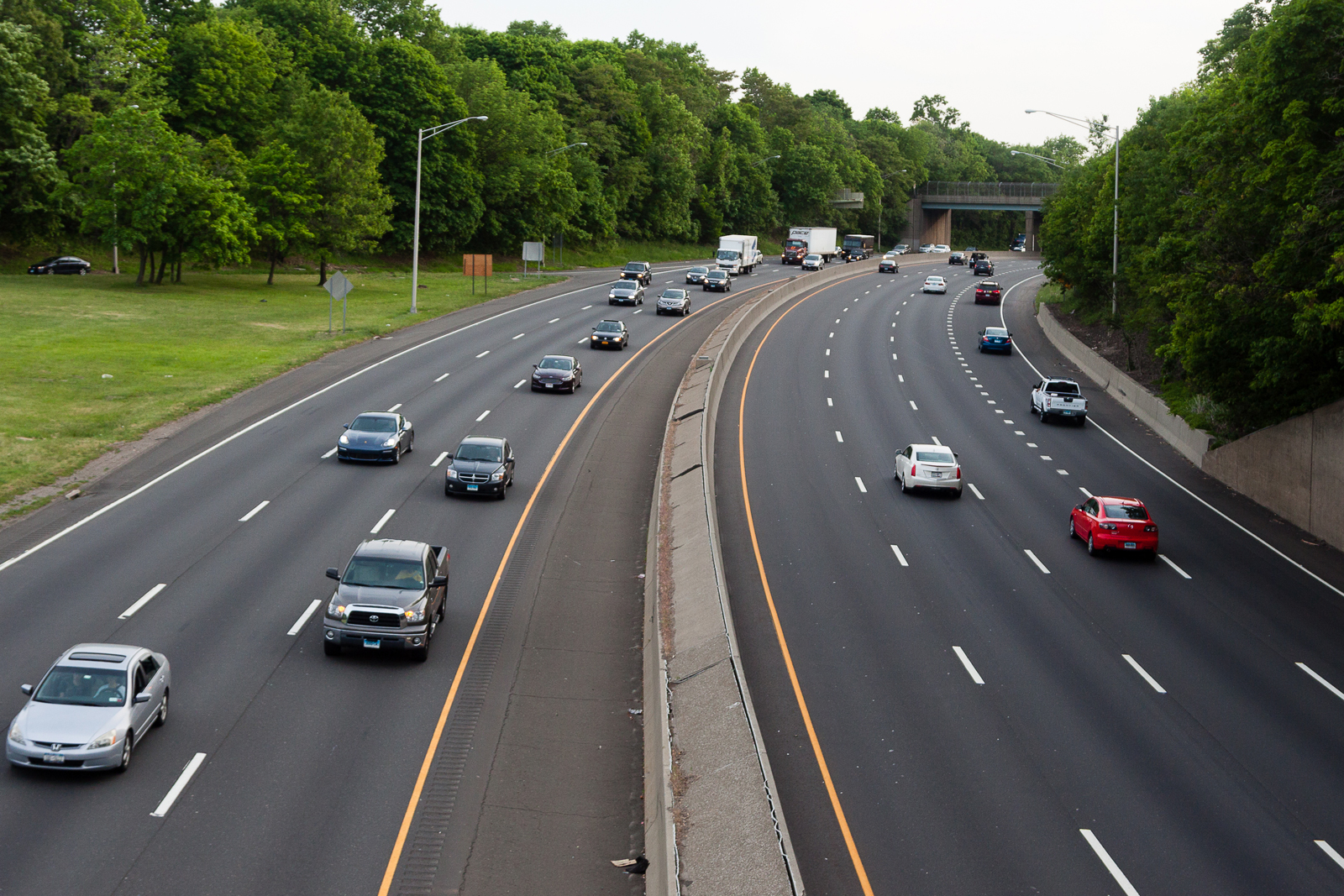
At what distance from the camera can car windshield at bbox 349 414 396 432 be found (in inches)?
1289

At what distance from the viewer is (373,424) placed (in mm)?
33000

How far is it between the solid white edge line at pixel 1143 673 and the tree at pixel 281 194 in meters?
56.9

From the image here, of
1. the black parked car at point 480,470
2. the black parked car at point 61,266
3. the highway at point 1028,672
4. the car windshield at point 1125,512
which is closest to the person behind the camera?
the highway at point 1028,672

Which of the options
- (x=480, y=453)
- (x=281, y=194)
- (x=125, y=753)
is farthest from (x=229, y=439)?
(x=281, y=194)

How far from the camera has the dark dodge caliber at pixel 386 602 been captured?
19.0 metres

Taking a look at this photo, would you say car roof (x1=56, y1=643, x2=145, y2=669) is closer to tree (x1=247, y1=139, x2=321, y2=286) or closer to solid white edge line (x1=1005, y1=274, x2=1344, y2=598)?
solid white edge line (x1=1005, y1=274, x2=1344, y2=598)

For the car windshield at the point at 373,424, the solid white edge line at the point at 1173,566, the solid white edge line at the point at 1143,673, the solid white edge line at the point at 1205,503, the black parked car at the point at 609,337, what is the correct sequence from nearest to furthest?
the solid white edge line at the point at 1143,673, the solid white edge line at the point at 1173,566, the solid white edge line at the point at 1205,503, the car windshield at the point at 373,424, the black parked car at the point at 609,337

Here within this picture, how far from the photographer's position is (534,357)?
2004 inches

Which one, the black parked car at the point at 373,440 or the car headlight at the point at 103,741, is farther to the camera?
the black parked car at the point at 373,440

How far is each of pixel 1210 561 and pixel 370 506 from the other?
69.1 ft

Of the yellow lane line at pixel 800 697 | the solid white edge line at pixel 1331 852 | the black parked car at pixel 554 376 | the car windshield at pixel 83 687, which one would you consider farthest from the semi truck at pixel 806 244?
the car windshield at pixel 83 687

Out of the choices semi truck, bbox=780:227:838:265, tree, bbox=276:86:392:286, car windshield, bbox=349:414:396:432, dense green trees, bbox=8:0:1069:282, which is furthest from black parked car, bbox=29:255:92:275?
semi truck, bbox=780:227:838:265

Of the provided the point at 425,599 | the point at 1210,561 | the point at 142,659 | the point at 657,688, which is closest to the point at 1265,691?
the point at 1210,561

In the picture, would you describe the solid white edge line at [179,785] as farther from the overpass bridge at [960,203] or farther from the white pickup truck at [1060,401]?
the overpass bridge at [960,203]
